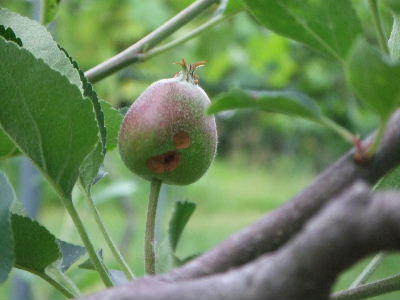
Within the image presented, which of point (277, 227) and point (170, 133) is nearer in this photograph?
point (277, 227)

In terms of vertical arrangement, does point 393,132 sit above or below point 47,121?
below

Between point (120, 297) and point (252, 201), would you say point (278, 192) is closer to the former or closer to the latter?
point (252, 201)

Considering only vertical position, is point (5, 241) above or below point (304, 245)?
above

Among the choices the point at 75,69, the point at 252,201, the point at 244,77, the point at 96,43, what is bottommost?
the point at 75,69

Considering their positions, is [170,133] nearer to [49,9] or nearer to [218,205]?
[49,9]

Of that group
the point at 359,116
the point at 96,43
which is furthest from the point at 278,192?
the point at 96,43

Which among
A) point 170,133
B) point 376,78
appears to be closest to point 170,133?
point 170,133
